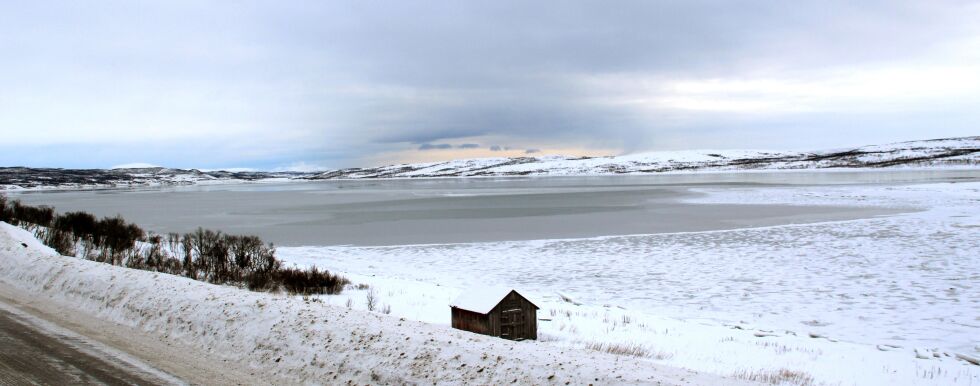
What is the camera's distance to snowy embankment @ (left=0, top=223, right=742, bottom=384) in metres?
5.62

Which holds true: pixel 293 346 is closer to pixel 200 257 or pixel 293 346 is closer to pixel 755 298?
pixel 755 298

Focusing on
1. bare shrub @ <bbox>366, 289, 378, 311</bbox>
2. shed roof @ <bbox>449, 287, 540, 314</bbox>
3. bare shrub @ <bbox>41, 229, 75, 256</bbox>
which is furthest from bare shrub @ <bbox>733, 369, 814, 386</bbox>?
bare shrub @ <bbox>41, 229, 75, 256</bbox>

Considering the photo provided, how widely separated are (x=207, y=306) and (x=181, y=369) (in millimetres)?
1888

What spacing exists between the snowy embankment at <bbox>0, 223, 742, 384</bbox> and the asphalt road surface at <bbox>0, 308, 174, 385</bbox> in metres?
0.88

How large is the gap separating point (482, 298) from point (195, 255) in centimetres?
1269

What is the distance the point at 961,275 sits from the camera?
13844 millimetres

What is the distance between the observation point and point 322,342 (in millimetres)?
6668

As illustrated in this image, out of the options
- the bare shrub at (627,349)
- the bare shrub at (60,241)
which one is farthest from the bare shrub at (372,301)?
the bare shrub at (60,241)

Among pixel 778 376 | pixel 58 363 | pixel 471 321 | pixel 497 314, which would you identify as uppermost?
pixel 58 363

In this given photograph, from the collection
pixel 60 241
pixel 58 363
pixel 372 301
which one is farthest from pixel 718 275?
pixel 60 241

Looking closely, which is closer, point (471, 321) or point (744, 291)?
point (471, 321)

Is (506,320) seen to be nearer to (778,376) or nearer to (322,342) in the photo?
(322,342)

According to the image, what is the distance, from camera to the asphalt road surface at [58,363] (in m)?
5.74

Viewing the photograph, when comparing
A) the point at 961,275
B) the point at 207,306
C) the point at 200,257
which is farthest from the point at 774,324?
the point at 200,257
